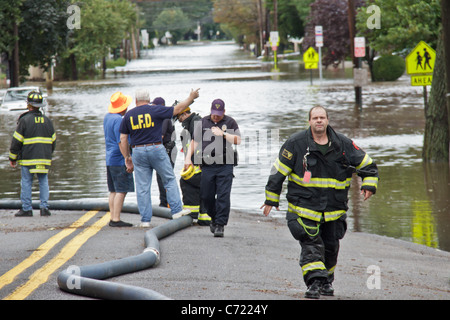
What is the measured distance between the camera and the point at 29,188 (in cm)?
1140

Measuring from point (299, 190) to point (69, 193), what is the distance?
841 cm

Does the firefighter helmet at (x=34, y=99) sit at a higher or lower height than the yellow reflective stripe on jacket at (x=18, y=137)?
higher

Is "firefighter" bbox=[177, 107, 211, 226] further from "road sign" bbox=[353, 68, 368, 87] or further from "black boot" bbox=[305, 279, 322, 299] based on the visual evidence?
"road sign" bbox=[353, 68, 368, 87]

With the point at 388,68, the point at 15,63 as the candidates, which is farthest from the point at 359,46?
the point at 388,68

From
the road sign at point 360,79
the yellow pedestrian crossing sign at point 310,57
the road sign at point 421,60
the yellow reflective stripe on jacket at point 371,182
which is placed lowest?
the yellow reflective stripe on jacket at point 371,182

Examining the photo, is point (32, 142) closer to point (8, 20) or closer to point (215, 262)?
point (215, 262)

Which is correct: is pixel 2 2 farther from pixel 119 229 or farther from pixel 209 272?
pixel 209 272

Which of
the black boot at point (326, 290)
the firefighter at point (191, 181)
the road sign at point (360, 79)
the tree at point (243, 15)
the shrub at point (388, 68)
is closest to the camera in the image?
the black boot at point (326, 290)

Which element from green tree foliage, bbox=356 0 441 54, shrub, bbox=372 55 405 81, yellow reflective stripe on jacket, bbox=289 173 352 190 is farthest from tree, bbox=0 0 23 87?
yellow reflective stripe on jacket, bbox=289 173 352 190

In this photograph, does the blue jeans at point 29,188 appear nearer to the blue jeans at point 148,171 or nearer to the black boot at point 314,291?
the blue jeans at point 148,171

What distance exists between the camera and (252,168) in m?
17.2

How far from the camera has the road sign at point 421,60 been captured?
18.4 metres

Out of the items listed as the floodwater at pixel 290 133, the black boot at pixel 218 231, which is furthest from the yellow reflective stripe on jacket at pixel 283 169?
the floodwater at pixel 290 133

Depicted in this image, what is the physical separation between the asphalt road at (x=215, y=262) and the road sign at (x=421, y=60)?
8434 millimetres
